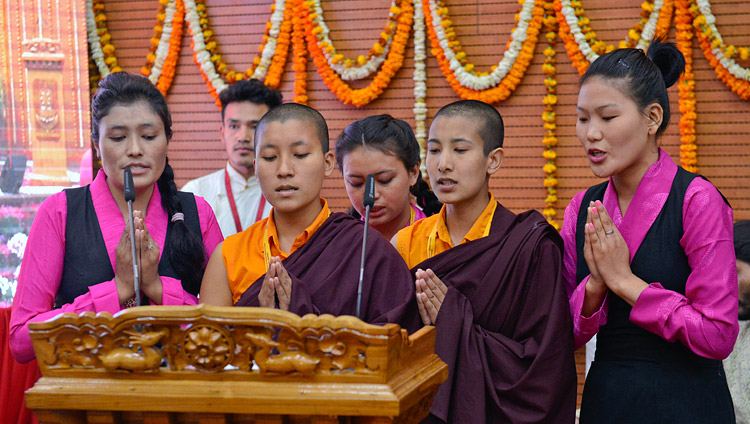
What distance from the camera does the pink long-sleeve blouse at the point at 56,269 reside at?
83.5 inches

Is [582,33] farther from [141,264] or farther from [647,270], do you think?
[141,264]

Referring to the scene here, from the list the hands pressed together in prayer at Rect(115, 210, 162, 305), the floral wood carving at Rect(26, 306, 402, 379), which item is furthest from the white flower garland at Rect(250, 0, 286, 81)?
the floral wood carving at Rect(26, 306, 402, 379)

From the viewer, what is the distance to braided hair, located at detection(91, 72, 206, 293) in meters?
2.29

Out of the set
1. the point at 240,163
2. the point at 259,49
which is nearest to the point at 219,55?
the point at 259,49

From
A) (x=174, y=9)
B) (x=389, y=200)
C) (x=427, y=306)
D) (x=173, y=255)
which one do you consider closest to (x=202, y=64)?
(x=174, y=9)

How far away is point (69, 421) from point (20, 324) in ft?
2.53

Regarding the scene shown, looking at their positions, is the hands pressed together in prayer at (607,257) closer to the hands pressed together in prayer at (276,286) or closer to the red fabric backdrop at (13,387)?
the hands pressed together in prayer at (276,286)

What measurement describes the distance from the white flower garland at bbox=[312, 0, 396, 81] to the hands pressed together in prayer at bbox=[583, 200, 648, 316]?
3.18m

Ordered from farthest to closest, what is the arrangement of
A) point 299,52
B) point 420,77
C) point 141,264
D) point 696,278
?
point 299,52 → point 420,77 → point 141,264 → point 696,278

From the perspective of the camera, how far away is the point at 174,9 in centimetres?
534

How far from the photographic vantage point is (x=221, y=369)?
1415mm

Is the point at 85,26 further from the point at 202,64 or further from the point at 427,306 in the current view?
the point at 427,306

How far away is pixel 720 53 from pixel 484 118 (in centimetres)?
263

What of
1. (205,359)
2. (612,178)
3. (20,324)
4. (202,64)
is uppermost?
(202,64)
